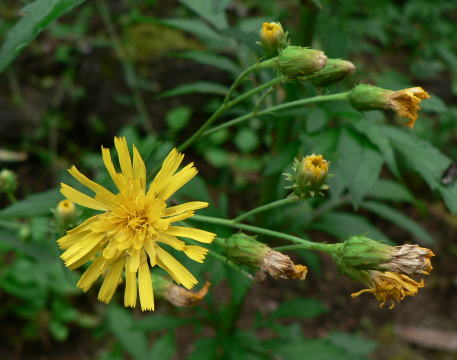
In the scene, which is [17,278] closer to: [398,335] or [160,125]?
[160,125]

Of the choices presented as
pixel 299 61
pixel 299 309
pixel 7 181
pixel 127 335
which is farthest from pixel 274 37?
pixel 127 335

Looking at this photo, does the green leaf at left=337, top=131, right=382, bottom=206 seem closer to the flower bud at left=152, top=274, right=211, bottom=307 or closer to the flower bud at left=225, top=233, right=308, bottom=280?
the flower bud at left=225, top=233, right=308, bottom=280

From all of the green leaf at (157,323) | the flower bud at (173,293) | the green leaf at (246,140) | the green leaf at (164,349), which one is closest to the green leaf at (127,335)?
the green leaf at (164,349)

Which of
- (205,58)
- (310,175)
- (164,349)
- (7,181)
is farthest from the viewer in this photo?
(164,349)

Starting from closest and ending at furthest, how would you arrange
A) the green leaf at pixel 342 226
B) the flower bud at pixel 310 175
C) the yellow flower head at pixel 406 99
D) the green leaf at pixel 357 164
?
the flower bud at pixel 310 175
the yellow flower head at pixel 406 99
the green leaf at pixel 357 164
the green leaf at pixel 342 226

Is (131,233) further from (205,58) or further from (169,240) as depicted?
(205,58)

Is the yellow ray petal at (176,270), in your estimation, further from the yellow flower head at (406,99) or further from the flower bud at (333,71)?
the yellow flower head at (406,99)

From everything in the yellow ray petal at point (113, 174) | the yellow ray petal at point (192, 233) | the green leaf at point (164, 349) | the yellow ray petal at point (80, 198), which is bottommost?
the green leaf at point (164, 349)
